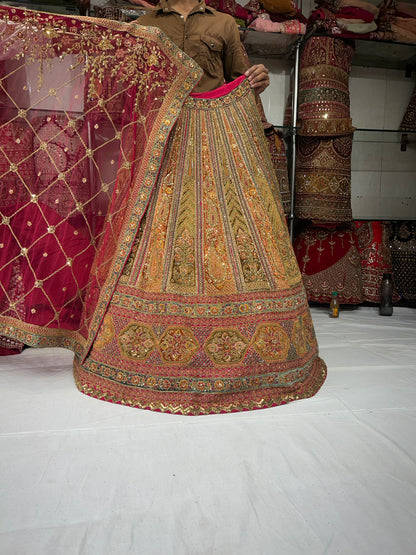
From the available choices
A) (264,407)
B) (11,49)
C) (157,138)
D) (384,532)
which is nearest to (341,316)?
(264,407)

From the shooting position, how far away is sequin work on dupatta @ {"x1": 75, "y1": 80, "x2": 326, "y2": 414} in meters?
1.38

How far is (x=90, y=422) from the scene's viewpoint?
1273 millimetres

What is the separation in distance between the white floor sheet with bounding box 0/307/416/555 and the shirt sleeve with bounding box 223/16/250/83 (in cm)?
145

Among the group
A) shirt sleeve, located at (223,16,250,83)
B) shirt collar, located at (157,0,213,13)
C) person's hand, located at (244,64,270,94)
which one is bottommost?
person's hand, located at (244,64,270,94)

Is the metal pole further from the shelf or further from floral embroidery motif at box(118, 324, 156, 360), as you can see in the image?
floral embroidery motif at box(118, 324, 156, 360)

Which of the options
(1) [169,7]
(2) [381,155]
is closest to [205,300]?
(1) [169,7]

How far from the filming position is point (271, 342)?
1415mm

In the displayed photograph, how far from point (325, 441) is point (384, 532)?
35cm

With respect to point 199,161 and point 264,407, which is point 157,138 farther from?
point 264,407

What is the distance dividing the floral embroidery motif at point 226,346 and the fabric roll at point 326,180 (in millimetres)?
1789

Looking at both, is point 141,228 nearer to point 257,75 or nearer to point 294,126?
point 257,75

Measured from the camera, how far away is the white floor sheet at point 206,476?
0.84 meters

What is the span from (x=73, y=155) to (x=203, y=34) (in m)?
0.83

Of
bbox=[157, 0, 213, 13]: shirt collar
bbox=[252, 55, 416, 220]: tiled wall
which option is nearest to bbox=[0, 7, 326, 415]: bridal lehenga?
bbox=[157, 0, 213, 13]: shirt collar
